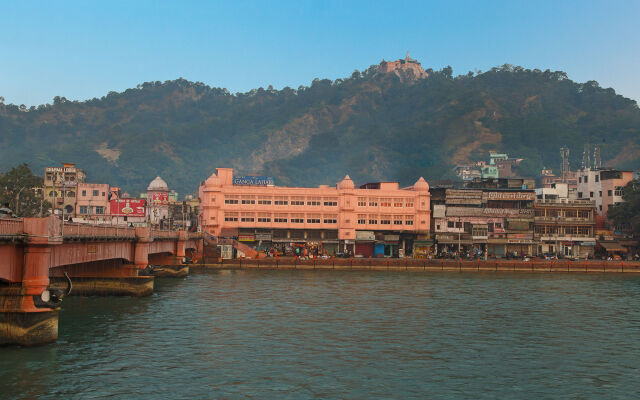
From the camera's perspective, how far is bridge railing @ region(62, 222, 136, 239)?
4423 centimetres

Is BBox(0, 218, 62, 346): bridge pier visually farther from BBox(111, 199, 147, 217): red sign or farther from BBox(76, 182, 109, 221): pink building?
BBox(76, 182, 109, 221): pink building

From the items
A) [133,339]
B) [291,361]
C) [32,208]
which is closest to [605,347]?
[291,361]

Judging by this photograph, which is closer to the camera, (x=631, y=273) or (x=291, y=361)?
(x=291, y=361)

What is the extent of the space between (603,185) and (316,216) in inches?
2419

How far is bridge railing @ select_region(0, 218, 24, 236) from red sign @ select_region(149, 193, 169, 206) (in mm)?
118757

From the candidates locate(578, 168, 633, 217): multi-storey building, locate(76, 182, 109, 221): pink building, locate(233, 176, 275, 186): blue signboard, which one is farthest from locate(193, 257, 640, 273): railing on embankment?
locate(76, 182, 109, 221): pink building

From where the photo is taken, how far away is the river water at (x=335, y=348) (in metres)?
32.5

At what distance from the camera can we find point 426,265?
10881 centimetres

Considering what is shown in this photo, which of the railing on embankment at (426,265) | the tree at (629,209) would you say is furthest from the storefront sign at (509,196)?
the railing on embankment at (426,265)

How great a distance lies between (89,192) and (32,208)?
74.9 ft

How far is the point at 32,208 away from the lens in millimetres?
115125

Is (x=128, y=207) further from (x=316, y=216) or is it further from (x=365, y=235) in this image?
(x=365, y=235)

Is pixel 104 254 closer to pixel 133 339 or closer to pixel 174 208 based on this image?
pixel 133 339

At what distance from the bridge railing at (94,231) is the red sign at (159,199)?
92616 mm
